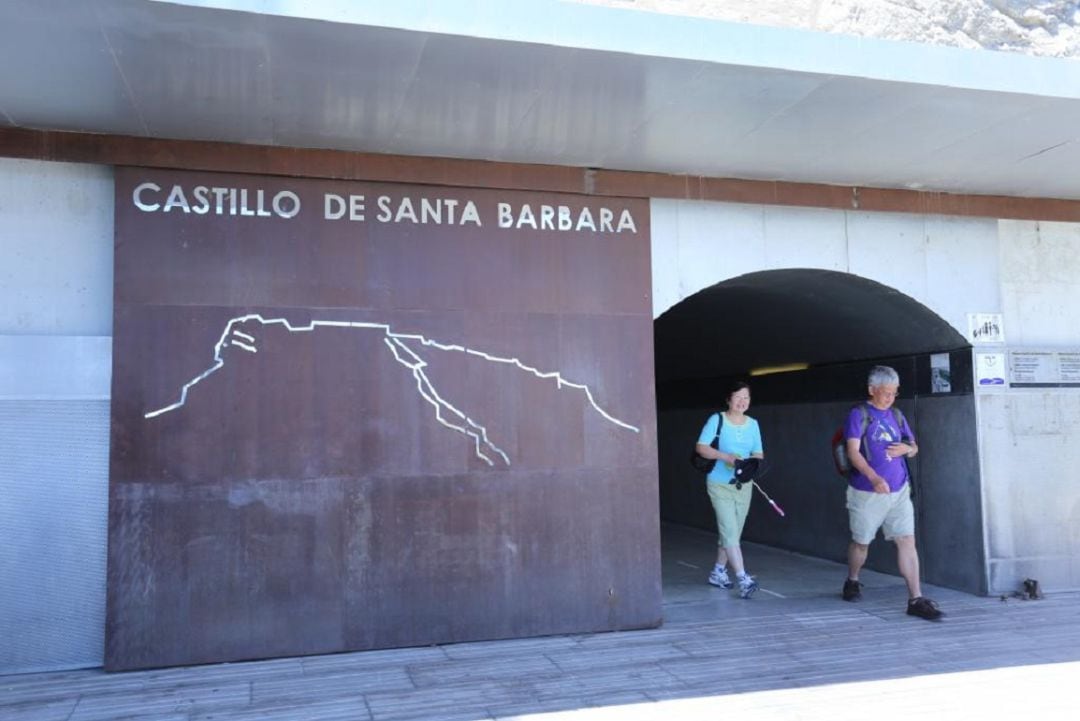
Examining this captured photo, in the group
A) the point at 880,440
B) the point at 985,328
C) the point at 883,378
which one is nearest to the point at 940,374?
the point at 985,328

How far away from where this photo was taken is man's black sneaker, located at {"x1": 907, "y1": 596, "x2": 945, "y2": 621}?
684 centimetres

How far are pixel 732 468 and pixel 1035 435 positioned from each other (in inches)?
101

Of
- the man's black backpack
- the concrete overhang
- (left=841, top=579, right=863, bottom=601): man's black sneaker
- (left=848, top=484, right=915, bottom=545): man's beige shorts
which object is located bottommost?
(left=841, top=579, right=863, bottom=601): man's black sneaker

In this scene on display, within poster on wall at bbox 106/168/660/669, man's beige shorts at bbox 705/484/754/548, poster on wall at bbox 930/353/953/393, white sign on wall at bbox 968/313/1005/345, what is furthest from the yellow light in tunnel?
poster on wall at bbox 106/168/660/669

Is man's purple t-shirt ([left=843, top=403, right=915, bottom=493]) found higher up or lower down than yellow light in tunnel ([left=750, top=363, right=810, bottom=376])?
lower down

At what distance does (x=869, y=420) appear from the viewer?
7.30 metres

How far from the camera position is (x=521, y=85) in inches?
213

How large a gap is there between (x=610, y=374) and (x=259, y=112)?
2881 mm

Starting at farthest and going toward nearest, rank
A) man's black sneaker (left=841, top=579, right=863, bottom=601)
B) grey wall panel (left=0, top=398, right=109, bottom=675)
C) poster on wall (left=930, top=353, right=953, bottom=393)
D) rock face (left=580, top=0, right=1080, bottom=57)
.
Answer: poster on wall (left=930, top=353, right=953, bottom=393) → man's black sneaker (left=841, top=579, right=863, bottom=601) → rock face (left=580, top=0, right=1080, bottom=57) → grey wall panel (left=0, top=398, right=109, bottom=675)

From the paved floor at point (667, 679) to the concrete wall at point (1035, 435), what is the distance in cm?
73

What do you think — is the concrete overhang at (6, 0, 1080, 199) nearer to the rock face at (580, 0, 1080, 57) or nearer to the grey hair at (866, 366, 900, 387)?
the rock face at (580, 0, 1080, 57)

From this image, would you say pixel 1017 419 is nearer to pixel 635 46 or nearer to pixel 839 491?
pixel 839 491

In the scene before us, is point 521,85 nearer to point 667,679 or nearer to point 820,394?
point 667,679

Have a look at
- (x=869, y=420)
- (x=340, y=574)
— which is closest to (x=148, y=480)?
(x=340, y=574)
